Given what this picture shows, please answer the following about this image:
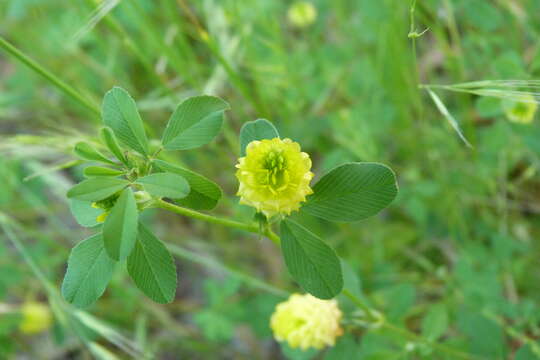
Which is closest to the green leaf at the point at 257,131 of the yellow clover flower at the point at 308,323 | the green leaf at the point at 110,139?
the green leaf at the point at 110,139

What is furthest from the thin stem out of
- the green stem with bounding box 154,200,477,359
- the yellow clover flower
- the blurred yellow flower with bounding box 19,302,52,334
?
the blurred yellow flower with bounding box 19,302,52,334

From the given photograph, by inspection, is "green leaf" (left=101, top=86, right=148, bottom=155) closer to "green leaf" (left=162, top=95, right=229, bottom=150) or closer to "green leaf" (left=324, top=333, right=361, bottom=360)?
"green leaf" (left=162, top=95, right=229, bottom=150)

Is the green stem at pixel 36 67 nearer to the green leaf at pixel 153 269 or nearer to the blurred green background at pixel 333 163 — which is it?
the blurred green background at pixel 333 163

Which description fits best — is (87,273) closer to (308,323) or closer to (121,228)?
(121,228)

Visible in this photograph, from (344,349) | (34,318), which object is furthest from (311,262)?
(34,318)

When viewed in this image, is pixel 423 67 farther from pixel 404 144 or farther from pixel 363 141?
pixel 363 141

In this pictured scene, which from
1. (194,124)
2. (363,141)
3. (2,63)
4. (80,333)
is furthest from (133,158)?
(2,63)
